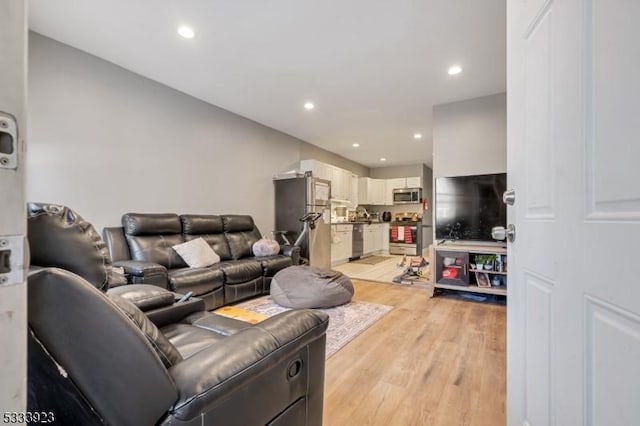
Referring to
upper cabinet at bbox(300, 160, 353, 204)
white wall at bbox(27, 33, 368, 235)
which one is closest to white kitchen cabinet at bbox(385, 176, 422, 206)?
upper cabinet at bbox(300, 160, 353, 204)

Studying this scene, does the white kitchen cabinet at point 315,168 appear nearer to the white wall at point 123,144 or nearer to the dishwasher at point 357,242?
the white wall at point 123,144

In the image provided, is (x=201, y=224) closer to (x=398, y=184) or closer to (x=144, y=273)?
(x=144, y=273)

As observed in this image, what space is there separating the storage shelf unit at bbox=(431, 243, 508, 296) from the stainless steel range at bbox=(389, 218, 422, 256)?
3924 millimetres

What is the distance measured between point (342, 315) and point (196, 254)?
5.82 feet

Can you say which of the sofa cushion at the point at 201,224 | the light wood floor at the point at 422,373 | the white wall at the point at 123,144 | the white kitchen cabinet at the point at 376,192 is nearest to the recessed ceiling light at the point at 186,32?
the white wall at the point at 123,144

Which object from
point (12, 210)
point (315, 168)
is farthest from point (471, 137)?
point (12, 210)

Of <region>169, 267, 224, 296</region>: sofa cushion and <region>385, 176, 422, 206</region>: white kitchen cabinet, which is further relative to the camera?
<region>385, 176, 422, 206</region>: white kitchen cabinet

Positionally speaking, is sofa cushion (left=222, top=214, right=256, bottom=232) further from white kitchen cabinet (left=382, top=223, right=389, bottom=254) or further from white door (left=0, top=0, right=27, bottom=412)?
white kitchen cabinet (left=382, top=223, right=389, bottom=254)

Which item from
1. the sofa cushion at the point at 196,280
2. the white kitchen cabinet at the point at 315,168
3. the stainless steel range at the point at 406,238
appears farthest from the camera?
the stainless steel range at the point at 406,238

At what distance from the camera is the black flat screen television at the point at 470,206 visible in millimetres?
3408

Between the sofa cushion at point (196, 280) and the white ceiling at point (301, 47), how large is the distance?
2160 millimetres

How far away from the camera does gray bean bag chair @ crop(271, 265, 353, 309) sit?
3.01 m

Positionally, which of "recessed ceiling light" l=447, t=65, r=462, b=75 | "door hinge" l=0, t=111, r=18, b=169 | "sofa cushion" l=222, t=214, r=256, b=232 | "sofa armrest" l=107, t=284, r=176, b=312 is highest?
"recessed ceiling light" l=447, t=65, r=462, b=75

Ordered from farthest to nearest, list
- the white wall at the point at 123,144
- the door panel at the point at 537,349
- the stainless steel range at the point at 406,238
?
the stainless steel range at the point at 406,238
the white wall at the point at 123,144
the door panel at the point at 537,349
